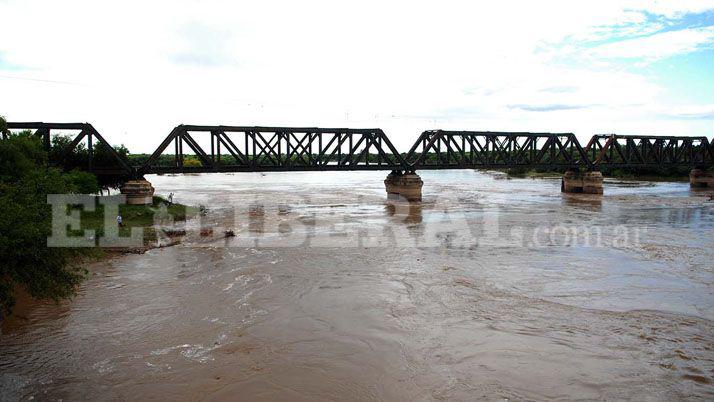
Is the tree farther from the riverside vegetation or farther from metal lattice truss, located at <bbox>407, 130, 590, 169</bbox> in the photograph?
metal lattice truss, located at <bbox>407, 130, 590, 169</bbox>

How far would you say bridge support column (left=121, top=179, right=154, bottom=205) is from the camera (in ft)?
125

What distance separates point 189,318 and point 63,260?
4349 mm

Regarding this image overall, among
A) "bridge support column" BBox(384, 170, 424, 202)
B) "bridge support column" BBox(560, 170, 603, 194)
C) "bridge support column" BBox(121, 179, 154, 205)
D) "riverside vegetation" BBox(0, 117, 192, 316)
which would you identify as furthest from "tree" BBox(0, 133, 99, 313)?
"bridge support column" BBox(560, 170, 603, 194)

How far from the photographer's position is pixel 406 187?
59.1 m

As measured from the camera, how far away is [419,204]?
2167 inches

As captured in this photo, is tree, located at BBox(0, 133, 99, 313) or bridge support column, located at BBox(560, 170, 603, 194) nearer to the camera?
tree, located at BBox(0, 133, 99, 313)

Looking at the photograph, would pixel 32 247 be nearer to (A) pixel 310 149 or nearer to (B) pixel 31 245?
(B) pixel 31 245

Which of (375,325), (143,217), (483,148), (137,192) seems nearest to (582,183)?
(483,148)

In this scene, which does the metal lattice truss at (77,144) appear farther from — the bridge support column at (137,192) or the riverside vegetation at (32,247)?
the riverside vegetation at (32,247)

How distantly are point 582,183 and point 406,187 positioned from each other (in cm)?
3023

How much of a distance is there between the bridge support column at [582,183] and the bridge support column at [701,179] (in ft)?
93.6

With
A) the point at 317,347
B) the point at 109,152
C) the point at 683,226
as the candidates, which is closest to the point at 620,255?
the point at 683,226

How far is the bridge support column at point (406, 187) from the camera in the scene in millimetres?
58750

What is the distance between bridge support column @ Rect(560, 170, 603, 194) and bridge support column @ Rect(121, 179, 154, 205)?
195 feet
